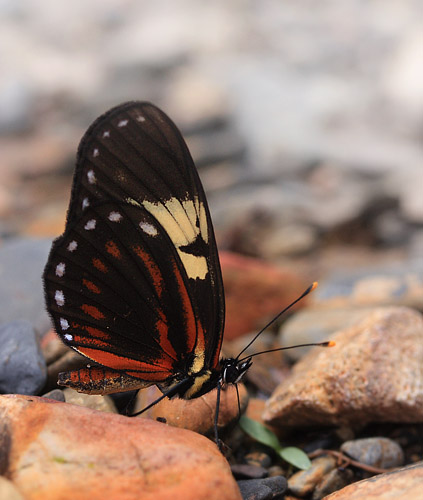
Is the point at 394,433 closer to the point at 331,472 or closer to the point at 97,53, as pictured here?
the point at 331,472

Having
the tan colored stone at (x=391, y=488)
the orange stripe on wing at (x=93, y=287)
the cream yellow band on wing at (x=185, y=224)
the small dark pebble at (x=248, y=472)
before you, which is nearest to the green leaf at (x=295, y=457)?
the small dark pebble at (x=248, y=472)

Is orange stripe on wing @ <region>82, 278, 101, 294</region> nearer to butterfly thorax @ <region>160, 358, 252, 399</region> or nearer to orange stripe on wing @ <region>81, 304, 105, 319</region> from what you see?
orange stripe on wing @ <region>81, 304, 105, 319</region>

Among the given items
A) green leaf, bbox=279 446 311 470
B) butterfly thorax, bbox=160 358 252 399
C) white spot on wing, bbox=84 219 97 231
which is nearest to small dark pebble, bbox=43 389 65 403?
butterfly thorax, bbox=160 358 252 399

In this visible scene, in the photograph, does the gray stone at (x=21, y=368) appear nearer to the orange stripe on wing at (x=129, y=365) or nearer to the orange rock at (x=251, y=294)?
the orange stripe on wing at (x=129, y=365)

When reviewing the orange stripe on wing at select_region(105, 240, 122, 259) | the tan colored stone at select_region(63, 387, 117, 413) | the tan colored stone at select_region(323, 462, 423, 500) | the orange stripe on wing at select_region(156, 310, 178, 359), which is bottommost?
the tan colored stone at select_region(323, 462, 423, 500)

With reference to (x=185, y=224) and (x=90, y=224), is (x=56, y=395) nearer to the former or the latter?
(x=90, y=224)

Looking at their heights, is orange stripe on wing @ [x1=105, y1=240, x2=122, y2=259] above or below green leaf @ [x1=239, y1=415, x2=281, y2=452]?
above

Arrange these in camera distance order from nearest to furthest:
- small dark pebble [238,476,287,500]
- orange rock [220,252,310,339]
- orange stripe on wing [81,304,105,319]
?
small dark pebble [238,476,287,500]
orange stripe on wing [81,304,105,319]
orange rock [220,252,310,339]
